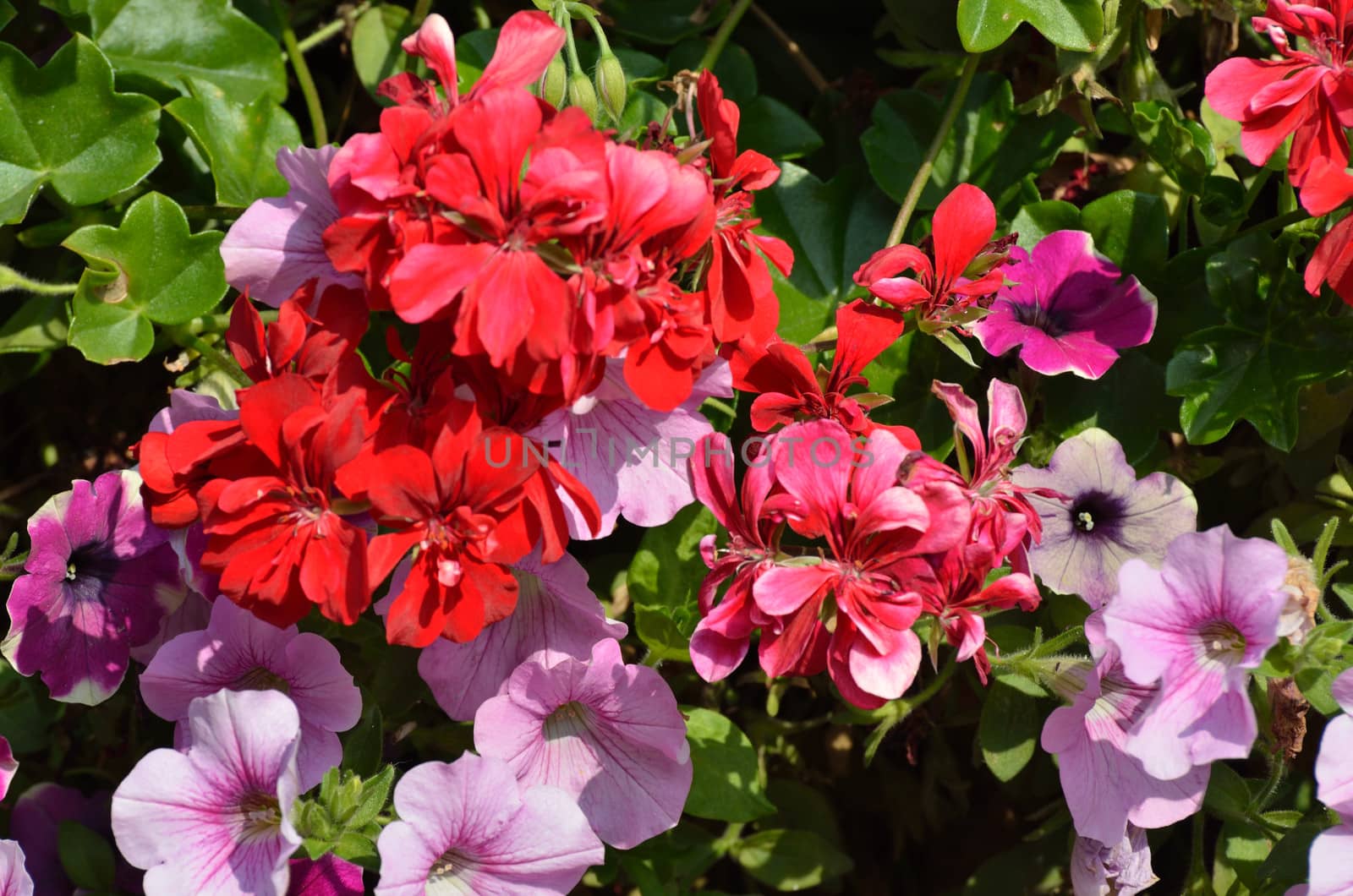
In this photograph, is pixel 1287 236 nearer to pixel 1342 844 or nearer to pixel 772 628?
pixel 1342 844

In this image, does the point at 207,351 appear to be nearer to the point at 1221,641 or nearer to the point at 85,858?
the point at 85,858

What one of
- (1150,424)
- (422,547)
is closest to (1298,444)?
(1150,424)

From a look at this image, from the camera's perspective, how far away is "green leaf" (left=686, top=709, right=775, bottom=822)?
1.29 m

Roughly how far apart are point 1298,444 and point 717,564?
797mm

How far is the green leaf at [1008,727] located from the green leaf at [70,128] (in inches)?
42.6

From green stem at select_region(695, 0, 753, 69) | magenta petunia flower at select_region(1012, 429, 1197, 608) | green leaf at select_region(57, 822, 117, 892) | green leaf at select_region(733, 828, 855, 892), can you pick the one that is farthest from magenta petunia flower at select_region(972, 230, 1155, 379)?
green leaf at select_region(57, 822, 117, 892)

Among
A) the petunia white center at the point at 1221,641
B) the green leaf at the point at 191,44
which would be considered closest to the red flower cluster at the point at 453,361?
the petunia white center at the point at 1221,641

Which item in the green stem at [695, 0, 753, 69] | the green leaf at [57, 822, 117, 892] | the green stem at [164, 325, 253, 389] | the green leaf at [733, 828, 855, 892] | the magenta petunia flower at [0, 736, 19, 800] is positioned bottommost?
the green leaf at [733, 828, 855, 892]

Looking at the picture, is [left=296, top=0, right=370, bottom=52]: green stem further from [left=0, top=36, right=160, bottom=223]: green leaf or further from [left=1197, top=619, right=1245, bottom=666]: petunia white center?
[left=1197, top=619, right=1245, bottom=666]: petunia white center

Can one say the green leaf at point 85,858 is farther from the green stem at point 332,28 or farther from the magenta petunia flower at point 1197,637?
the magenta petunia flower at point 1197,637

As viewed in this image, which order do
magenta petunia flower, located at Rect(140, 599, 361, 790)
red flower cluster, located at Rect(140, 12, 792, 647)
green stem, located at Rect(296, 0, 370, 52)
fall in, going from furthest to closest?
green stem, located at Rect(296, 0, 370, 52)
magenta petunia flower, located at Rect(140, 599, 361, 790)
red flower cluster, located at Rect(140, 12, 792, 647)

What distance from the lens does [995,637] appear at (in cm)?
130

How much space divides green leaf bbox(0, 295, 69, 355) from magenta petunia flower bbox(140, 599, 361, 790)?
1.54 feet

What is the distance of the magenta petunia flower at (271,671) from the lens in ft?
3.67
